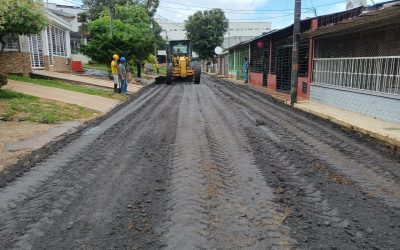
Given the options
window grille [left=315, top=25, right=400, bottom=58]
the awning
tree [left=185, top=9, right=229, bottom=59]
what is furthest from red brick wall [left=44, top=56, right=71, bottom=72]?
tree [left=185, top=9, right=229, bottom=59]

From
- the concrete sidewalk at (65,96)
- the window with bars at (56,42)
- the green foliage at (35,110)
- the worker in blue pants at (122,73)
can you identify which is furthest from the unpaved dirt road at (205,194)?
the window with bars at (56,42)

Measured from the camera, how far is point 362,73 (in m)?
12.6

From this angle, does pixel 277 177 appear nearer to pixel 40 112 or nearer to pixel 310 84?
pixel 40 112

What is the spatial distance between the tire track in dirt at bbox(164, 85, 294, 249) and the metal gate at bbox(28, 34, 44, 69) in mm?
18565

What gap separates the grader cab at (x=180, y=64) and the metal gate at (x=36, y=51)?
28.4ft

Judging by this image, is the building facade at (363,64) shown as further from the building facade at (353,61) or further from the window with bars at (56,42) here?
the window with bars at (56,42)

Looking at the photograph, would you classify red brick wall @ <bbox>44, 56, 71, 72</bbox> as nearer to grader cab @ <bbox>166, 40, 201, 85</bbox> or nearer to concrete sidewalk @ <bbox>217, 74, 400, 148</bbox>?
grader cab @ <bbox>166, 40, 201, 85</bbox>

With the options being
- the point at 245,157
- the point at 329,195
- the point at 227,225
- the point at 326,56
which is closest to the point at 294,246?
the point at 227,225

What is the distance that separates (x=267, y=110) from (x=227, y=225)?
386 inches

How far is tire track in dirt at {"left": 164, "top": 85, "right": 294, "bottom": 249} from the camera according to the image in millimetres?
3629

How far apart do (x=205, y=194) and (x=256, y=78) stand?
80.1 feet

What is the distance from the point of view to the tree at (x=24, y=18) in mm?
14742

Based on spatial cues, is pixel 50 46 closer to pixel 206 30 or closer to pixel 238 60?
pixel 238 60

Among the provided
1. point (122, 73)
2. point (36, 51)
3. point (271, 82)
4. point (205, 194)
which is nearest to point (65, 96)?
point (122, 73)
